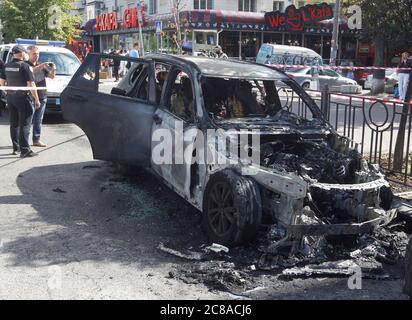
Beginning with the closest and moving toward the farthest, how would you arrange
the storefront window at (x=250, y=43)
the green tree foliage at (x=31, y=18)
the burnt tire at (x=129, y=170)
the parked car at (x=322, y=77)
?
1. the burnt tire at (x=129, y=170)
2. the parked car at (x=322, y=77)
3. the green tree foliage at (x=31, y=18)
4. the storefront window at (x=250, y=43)

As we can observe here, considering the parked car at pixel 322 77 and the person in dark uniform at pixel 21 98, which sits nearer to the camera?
the person in dark uniform at pixel 21 98

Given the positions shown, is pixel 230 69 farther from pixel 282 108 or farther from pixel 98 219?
pixel 98 219

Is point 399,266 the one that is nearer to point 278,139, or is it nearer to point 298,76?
point 278,139

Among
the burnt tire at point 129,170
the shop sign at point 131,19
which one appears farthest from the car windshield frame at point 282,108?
the shop sign at point 131,19

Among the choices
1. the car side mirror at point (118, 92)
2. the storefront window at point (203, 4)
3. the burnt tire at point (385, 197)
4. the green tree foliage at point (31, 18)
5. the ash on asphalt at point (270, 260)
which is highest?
the storefront window at point (203, 4)

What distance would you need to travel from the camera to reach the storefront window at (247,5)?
3997cm

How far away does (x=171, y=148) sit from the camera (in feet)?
18.2

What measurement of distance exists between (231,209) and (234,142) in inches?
29.3

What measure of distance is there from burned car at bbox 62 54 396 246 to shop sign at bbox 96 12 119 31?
3974 centimetres

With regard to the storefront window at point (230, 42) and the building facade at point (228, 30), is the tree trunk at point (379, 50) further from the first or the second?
the storefront window at point (230, 42)

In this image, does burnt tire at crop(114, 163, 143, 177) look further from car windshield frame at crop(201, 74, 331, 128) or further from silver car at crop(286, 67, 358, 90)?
silver car at crop(286, 67, 358, 90)

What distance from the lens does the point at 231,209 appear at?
4.51m

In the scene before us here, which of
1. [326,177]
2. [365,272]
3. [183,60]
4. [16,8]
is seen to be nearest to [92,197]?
[183,60]

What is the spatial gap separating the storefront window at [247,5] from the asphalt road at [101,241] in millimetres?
34661
